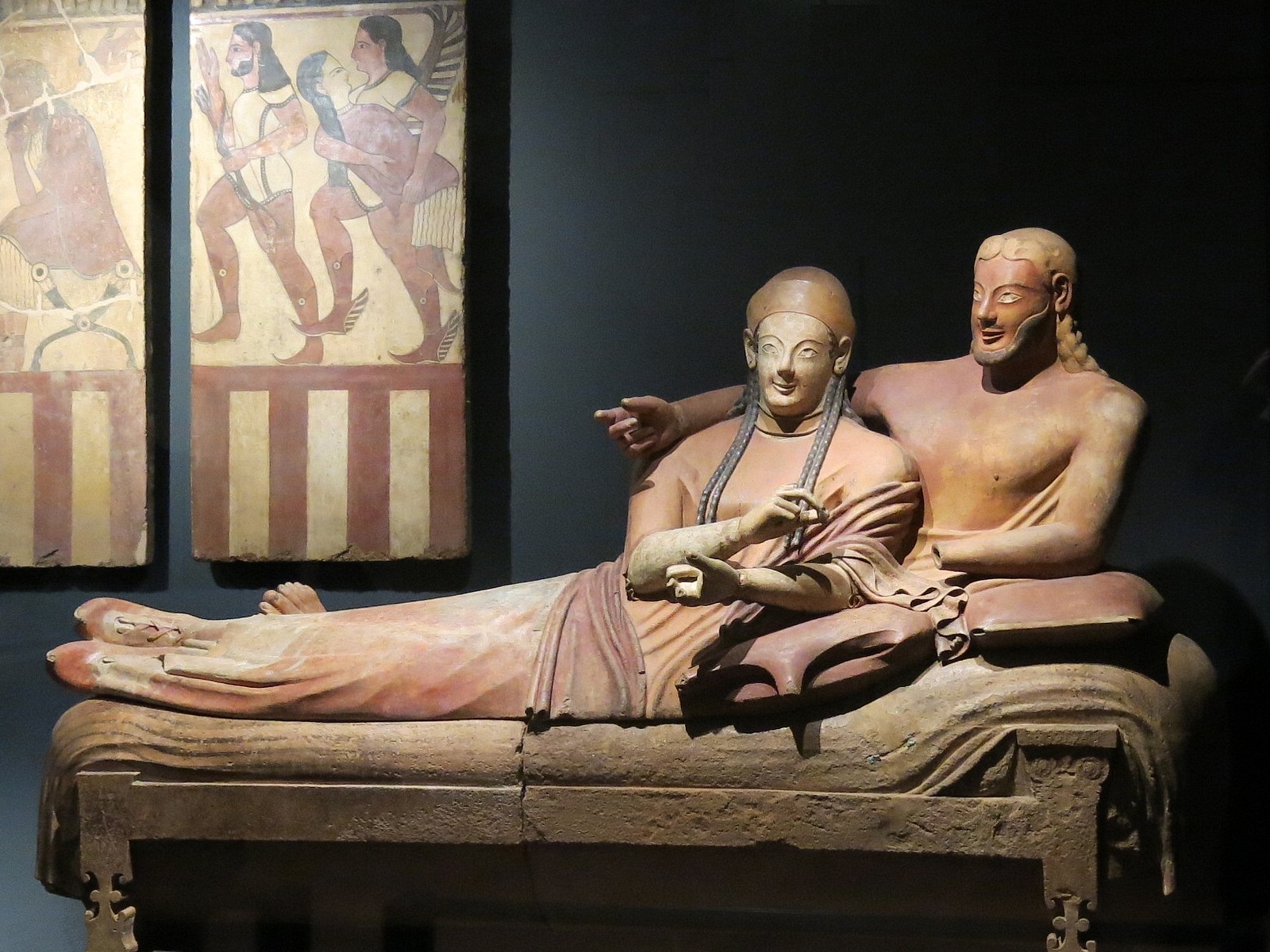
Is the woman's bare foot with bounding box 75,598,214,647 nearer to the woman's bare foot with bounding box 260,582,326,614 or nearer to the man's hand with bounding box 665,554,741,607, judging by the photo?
the woman's bare foot with bounding box 260,582,326,614

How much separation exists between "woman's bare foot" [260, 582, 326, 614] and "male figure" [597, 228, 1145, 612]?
95cm

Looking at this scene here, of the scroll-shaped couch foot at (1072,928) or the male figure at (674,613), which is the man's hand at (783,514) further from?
the scroll-shaped couch foot at (1072,928)

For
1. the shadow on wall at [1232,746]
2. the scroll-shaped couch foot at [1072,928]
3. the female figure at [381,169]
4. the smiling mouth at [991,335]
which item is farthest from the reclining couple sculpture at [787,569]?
the female figure at [381,169]

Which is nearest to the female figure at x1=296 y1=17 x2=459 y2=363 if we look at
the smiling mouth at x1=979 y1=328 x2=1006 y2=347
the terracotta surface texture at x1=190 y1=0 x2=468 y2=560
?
the terracotta surface texture at x1=190 y1=0 x2=468 y2=560

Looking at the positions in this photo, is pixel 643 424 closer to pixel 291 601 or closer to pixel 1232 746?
pixel 291 601

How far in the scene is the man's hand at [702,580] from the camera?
328cm

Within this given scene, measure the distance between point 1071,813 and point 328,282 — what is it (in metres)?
2.56

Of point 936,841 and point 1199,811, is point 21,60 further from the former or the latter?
point 1199,811

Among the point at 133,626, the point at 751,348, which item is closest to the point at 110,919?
the point at 133,626

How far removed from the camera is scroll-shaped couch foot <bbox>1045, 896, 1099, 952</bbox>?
3174 millimetres

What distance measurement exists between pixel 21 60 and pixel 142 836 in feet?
8.03

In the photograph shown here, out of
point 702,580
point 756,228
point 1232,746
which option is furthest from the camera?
point 756,228

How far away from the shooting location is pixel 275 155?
14.8ft

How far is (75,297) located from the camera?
14.9 ft
